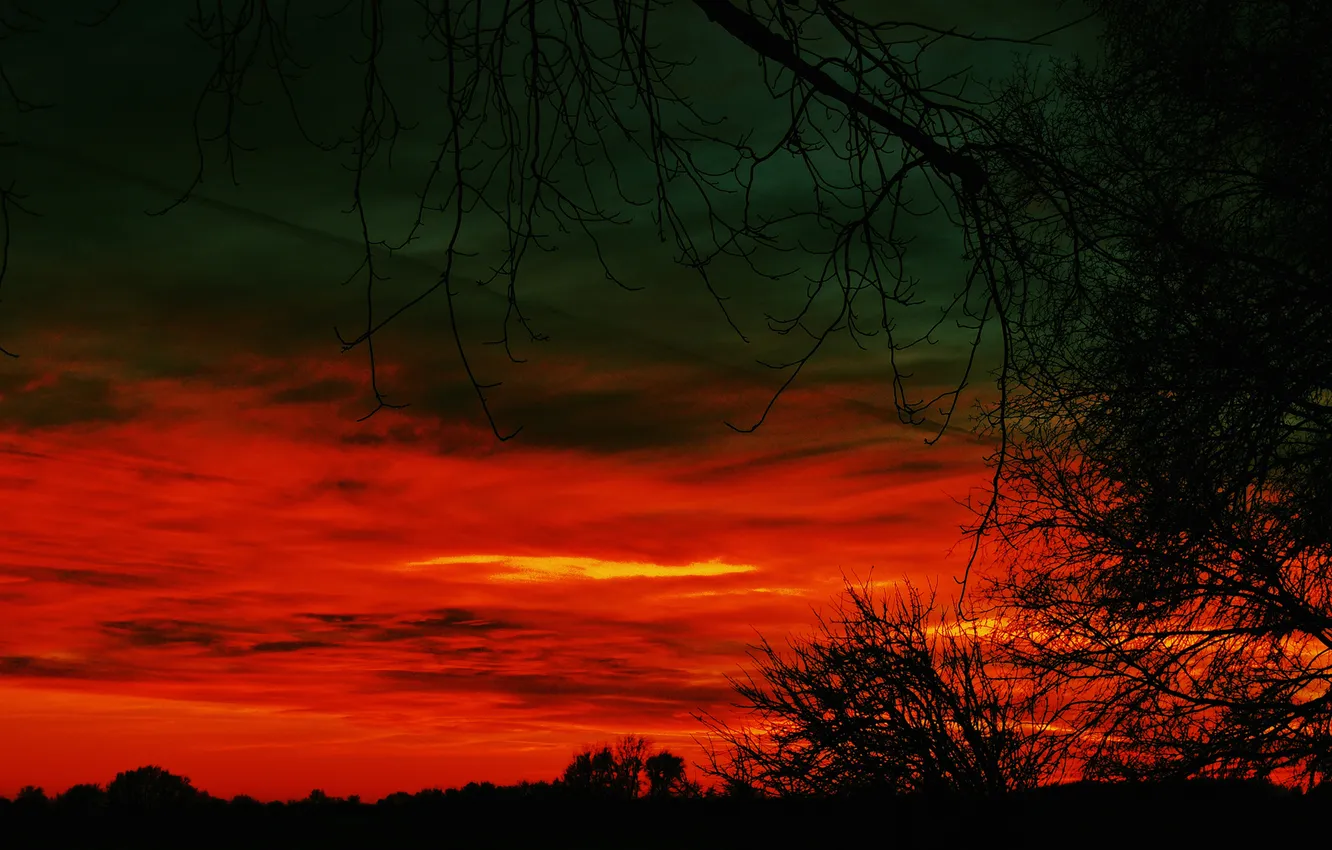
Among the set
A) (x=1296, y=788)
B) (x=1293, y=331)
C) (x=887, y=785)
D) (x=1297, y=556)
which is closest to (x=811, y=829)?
(x=887, y=785)

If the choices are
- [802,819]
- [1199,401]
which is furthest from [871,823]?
[1199,401]

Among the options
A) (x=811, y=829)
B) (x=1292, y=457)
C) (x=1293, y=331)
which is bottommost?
(x=811, y=829)

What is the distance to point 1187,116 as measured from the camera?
867cm

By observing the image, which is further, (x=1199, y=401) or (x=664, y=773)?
(x=664, y=773)

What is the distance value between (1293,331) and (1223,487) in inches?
64.7

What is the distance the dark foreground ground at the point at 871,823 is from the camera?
10.2m

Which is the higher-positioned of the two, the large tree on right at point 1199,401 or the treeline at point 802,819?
the large tree on right at point 1199,401

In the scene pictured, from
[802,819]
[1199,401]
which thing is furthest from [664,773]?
[1199,401]

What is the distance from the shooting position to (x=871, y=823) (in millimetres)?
11156

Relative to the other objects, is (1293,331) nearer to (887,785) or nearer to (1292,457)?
(1292,457)

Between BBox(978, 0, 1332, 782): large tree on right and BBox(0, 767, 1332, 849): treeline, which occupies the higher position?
BBox(978, 0, 1332, 782): large tree on right

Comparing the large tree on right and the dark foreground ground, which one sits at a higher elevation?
the large tree on right

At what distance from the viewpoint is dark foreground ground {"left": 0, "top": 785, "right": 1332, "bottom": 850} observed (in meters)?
10.2

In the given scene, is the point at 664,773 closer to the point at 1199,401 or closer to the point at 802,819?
the point at 802,819
